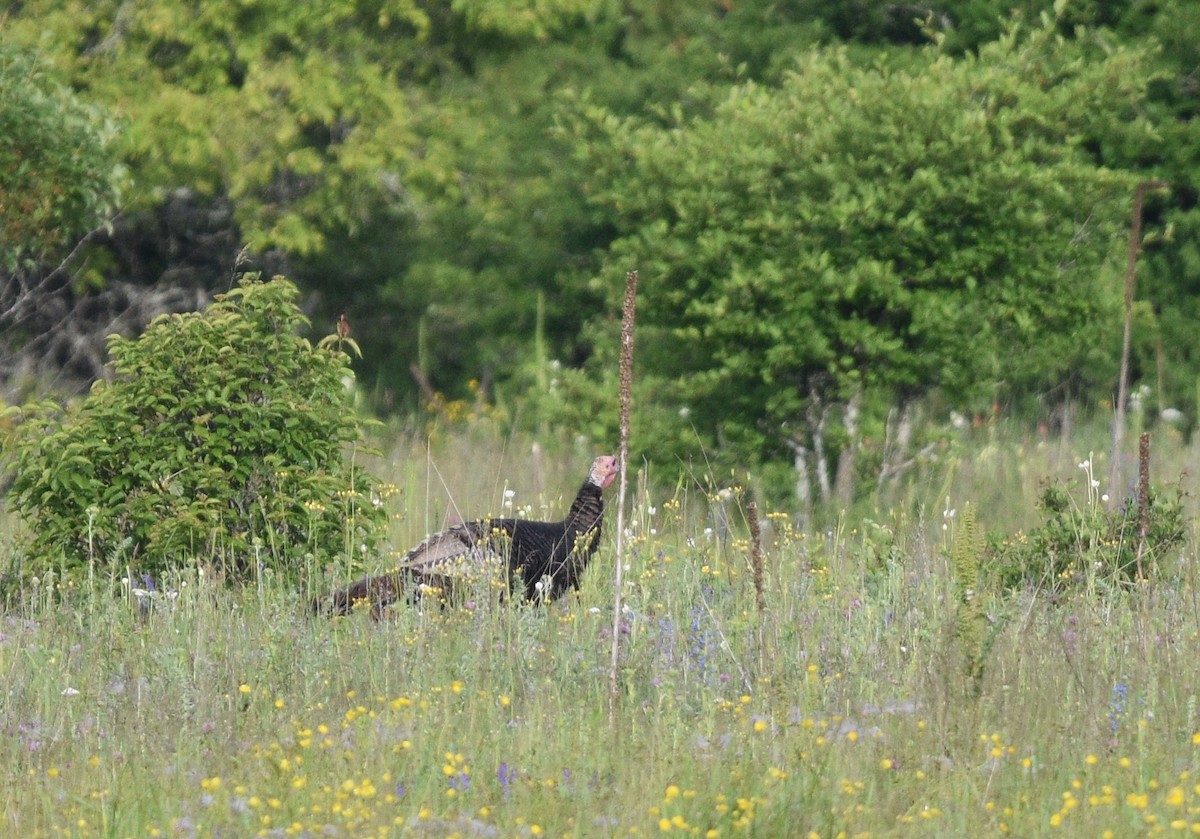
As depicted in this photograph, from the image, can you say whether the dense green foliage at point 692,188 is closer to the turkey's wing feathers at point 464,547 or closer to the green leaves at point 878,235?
the green leaves at point 878,235

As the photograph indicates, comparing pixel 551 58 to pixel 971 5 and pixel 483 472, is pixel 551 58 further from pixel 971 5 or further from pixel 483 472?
pixel 483 472

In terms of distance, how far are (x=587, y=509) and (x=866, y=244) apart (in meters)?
3.18

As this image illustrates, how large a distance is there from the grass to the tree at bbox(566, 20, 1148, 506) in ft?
9.56

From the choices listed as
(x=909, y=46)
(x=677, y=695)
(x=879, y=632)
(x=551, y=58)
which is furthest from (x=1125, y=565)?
(x=551, y=58)

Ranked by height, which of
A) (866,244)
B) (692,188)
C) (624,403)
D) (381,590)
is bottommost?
(381,590)

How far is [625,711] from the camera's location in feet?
17.2

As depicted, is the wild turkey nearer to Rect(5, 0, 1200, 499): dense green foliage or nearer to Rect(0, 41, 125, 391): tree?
Rect(5, 0, 1200, 499): dense green foliage

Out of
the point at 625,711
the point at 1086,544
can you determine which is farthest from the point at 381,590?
the point at 1086,544

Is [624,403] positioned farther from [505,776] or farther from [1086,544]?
[1086,544]

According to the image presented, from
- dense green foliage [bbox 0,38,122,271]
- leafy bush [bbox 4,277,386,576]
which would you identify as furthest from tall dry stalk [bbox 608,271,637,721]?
dense green foliage [bbox 0,38,122,271]

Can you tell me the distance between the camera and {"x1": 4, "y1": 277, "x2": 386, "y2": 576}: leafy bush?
23.4 ft

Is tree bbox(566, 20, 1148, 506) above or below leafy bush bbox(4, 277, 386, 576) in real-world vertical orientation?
above

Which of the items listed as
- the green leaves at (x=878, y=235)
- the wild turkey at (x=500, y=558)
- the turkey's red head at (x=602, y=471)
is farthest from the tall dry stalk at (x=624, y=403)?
the green leaves at (x=878, y=235)

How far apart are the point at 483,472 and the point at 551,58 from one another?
796 centimetres
